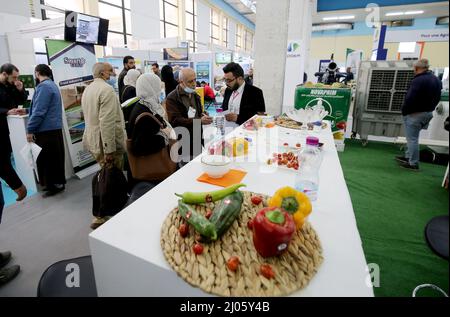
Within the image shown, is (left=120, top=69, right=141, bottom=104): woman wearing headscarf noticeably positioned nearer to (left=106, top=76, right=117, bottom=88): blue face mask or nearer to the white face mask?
the white face mask

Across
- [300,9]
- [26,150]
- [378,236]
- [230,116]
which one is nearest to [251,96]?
[230,116]

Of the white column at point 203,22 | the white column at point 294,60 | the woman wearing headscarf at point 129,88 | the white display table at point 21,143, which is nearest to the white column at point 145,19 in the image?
the white column at point 203,22

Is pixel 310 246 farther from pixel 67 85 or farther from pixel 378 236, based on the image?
pixel 67 85

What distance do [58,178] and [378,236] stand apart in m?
3.69

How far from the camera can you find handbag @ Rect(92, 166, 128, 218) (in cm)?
240

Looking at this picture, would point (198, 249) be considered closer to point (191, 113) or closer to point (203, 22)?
point (191, 113)

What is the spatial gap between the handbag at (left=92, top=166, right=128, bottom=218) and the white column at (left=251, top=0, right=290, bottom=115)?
3452 mm

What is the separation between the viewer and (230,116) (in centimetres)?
308

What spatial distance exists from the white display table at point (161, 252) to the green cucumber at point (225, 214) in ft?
0.73

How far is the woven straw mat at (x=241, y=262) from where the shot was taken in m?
0.79

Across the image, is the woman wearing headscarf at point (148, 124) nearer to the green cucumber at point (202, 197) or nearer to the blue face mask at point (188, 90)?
the blue face mask at point (188, 90)
